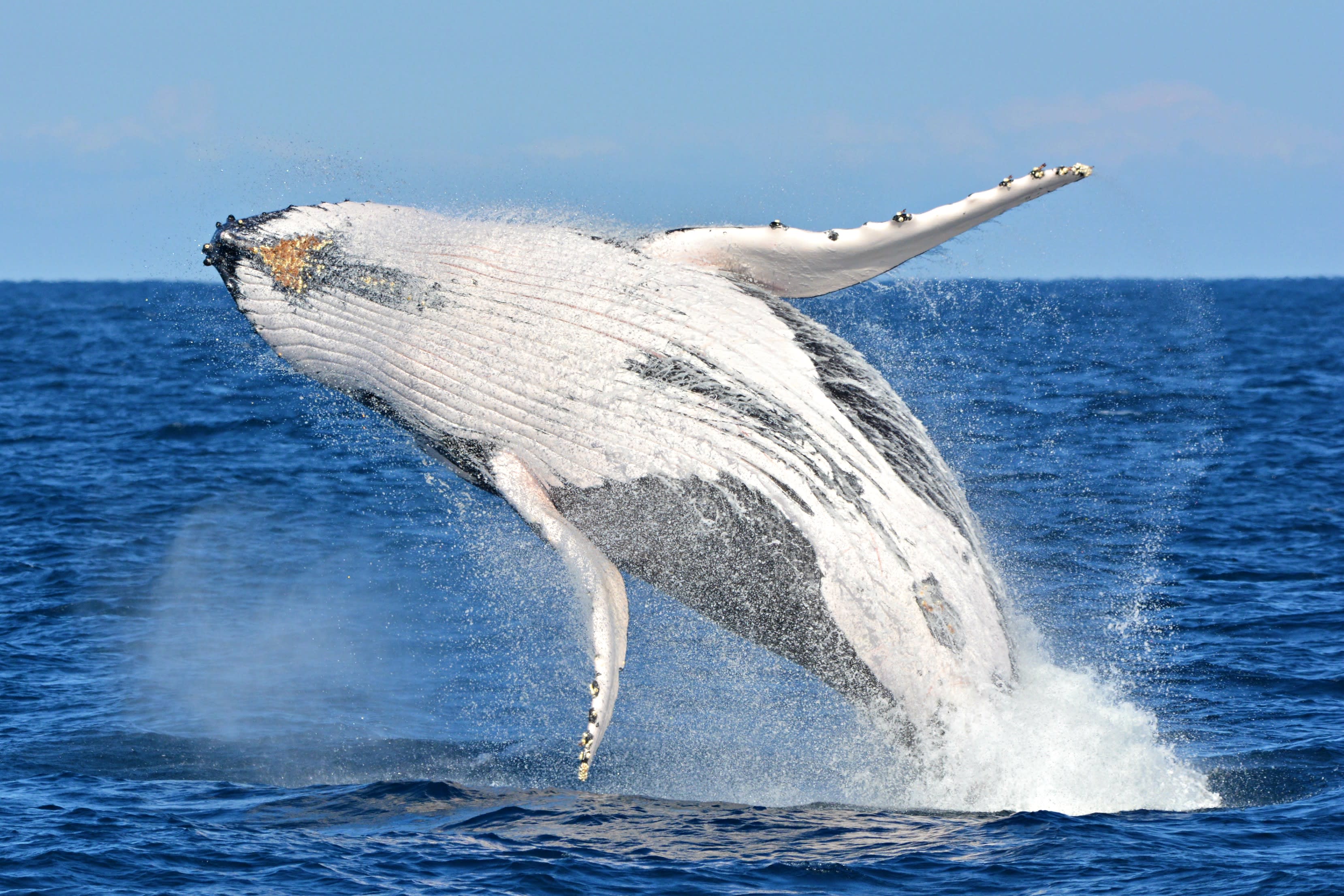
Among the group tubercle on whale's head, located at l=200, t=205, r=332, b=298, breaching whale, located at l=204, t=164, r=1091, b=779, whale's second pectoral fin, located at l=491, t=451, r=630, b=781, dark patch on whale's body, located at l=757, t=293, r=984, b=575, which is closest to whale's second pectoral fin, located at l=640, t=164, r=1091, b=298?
breaching whale, located at l=204, t=164, r=1091, b=779

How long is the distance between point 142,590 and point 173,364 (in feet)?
152

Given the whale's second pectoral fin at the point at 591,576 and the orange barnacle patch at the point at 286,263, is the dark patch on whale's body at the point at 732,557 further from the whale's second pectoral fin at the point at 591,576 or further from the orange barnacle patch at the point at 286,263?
the orange barnacle patch at the point at 286,263

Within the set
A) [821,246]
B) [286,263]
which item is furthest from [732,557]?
[286,263]

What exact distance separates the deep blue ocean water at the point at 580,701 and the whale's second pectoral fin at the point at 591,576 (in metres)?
1.31

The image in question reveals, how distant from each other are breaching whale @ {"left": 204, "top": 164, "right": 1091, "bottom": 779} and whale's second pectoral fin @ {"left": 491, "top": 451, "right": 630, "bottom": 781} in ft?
0.07

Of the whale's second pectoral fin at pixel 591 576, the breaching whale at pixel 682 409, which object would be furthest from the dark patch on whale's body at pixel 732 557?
the whale's second pectoral fin at pixel 591 576

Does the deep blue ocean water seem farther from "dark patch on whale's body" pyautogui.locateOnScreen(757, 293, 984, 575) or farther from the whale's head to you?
"dark patch on whale's body" pyautogui.locateOnScreen(757, 293, 984, 575)

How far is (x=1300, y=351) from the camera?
5956 cm

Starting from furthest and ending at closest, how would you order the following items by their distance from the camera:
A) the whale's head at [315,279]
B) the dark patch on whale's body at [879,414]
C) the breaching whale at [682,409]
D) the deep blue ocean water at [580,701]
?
the whale's head at [315,279] < the dark patch on whale's body at [879,414] < the breaching whale at [682,409] < the deep blue ocean water at [580,701]

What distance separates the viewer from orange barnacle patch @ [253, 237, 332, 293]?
10.6 meters

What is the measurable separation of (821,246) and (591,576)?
3.24 m

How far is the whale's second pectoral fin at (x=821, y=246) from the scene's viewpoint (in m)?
10.1

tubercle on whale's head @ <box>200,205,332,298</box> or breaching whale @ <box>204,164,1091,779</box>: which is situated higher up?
tubercle on whale's head @ <box>200,205,332,298</box>

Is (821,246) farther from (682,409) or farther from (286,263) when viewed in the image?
(286,263)
